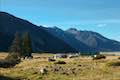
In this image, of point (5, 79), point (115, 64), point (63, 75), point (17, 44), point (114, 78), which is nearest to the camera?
point (5, 79)

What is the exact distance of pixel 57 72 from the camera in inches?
1682

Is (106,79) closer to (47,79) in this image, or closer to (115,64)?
(47,79)

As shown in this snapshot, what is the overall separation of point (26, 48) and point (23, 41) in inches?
115

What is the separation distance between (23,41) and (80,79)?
91430 mm

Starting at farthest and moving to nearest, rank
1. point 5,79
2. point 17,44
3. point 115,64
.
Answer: point 17,44 → point 115,64 → point 5,79

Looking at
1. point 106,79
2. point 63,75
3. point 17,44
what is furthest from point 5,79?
point 17,44

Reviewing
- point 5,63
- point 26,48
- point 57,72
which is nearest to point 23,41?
point 26,48

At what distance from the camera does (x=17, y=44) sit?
121625 millimetres

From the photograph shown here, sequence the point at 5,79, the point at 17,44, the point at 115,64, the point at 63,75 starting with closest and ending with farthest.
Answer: the point at 5,79 → the point at 63,75 → the point at 115,64 → the point at 17,44

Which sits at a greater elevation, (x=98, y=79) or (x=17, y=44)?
(x=17, y=44)

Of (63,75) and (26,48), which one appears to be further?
(26,48)

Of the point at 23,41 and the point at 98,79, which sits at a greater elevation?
the point at 23,41

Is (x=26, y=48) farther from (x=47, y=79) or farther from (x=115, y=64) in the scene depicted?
(x=47, y=79)

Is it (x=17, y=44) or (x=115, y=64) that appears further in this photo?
(x=17, y=44)
